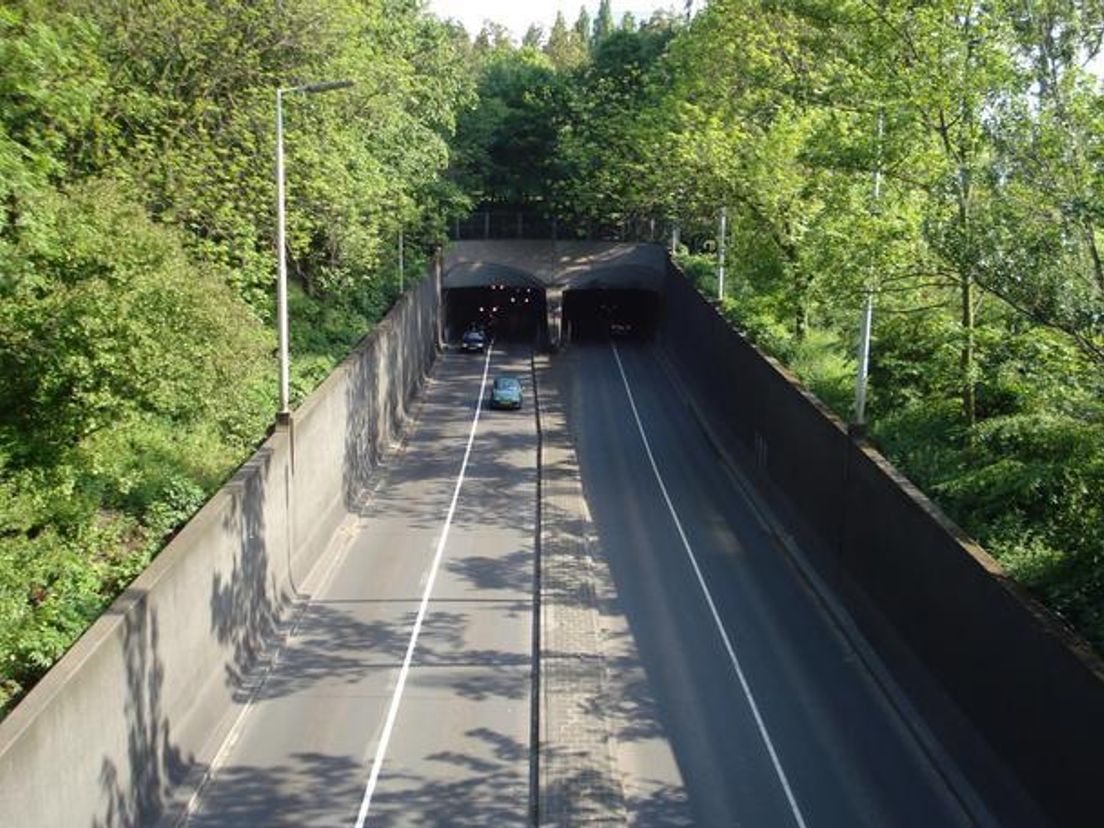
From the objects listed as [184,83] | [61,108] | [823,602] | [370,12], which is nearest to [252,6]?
[184,83]

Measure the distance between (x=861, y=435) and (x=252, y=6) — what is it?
2000cm

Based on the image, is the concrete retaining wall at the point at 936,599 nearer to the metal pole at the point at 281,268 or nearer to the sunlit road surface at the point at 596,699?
the sunlit road surface at the point at 596,699

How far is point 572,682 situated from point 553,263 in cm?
4375

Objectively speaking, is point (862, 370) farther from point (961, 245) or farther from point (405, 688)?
point (405, 688)

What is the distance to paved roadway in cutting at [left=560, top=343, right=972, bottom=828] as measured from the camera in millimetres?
16500

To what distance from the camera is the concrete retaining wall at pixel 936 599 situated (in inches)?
543

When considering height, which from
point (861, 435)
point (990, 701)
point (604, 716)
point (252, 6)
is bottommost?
point (604, 716)

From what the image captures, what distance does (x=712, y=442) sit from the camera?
3878cm

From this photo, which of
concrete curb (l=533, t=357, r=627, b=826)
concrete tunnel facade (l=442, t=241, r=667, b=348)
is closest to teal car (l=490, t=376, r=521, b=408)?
concrete curb (l=533, t=357, r=627, b=826)

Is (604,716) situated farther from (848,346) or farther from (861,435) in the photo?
(848,346)

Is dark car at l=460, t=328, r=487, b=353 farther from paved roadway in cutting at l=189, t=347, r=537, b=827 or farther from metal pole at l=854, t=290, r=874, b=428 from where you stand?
metal pole at l=854, t=290, r=874, b=428

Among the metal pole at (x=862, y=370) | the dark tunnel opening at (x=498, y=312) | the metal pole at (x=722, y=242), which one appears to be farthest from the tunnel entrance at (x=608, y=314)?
the metal pole at (x=862, y=370)

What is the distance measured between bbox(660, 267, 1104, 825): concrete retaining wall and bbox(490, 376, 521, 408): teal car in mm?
12525

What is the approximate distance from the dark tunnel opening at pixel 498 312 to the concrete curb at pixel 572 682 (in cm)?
3030
